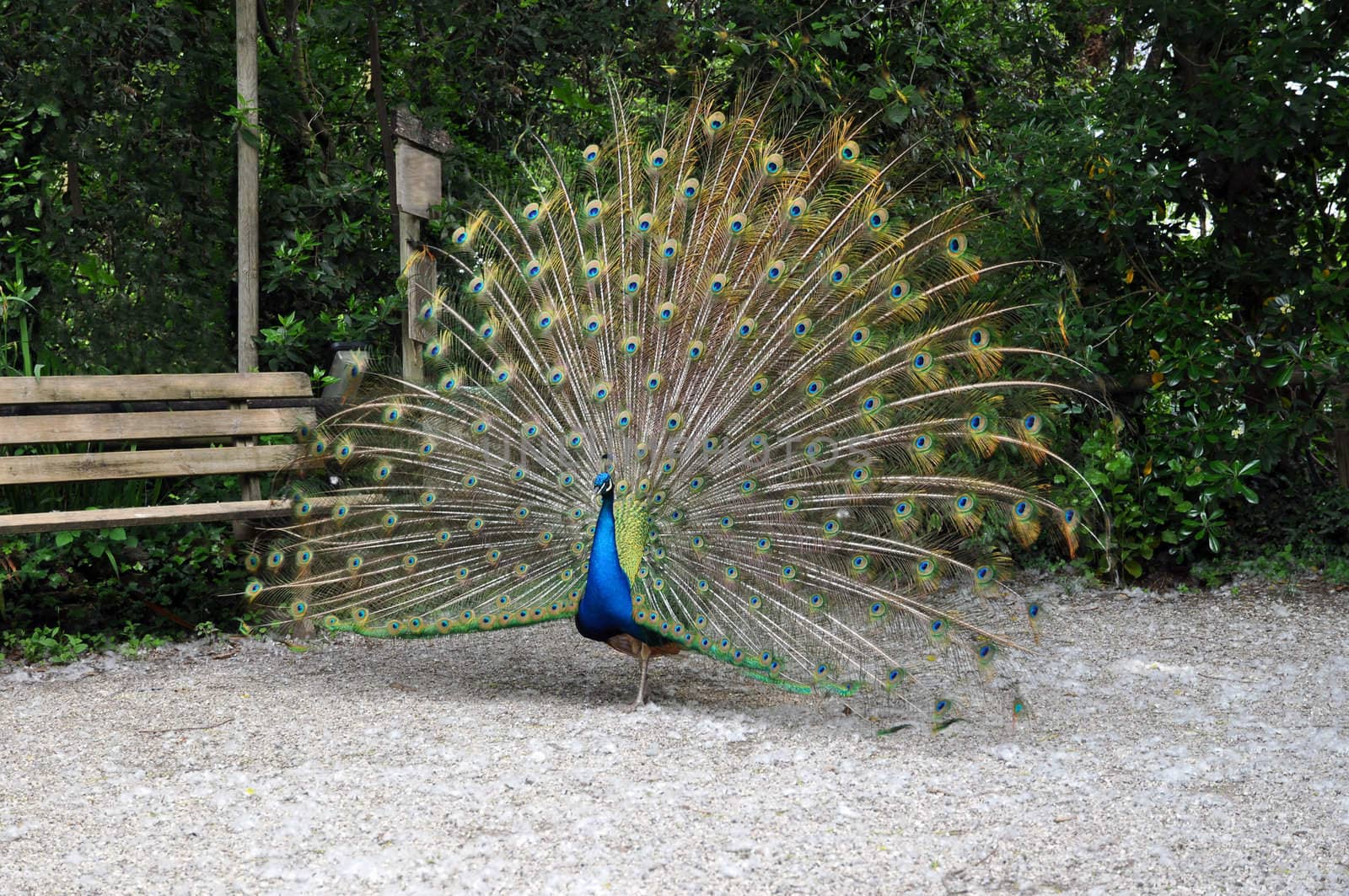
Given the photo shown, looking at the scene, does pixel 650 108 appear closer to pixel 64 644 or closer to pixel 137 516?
Result: pixel 137 516

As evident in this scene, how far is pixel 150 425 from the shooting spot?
6.30 metres

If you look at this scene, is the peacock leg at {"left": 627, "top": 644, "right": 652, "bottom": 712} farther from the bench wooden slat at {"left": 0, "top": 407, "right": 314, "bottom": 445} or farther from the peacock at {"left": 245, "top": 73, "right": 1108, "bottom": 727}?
the bench wooden slat at {"left": 0, "top": 407, "right": 314, "bottom": 445}

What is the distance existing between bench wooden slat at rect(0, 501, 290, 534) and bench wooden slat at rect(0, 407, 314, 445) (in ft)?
1.19

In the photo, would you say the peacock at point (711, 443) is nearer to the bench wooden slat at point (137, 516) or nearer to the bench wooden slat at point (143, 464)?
the bench wooden slat at point (137, 516)

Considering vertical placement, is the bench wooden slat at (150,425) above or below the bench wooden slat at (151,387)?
below

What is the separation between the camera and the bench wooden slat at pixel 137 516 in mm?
5832

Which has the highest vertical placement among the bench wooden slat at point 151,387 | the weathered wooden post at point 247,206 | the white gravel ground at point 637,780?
the weathered wooden post at point 247,206

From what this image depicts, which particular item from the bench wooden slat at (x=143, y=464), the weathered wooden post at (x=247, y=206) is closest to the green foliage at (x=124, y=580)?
the bench wooden slat at (x=143, y=464)

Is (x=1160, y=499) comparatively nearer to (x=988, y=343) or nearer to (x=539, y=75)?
(x=988, y=343)

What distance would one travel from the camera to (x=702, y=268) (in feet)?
17.4

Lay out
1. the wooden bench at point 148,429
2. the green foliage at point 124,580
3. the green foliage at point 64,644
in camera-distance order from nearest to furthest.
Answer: the wooden bench at point 148,429, the green foliage at point 64,644, the green foliage at point 124,580

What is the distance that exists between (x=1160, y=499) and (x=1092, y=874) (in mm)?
4567

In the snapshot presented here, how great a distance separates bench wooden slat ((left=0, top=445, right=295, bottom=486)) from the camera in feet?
19.7

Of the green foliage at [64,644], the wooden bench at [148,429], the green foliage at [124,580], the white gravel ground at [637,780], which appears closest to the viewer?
the white gravel ground at [637,780]
